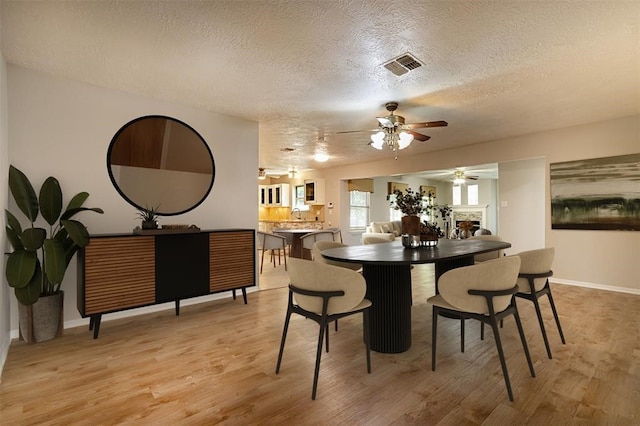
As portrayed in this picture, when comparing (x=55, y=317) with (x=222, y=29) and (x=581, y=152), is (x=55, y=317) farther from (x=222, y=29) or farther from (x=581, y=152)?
(x=581, y=152)

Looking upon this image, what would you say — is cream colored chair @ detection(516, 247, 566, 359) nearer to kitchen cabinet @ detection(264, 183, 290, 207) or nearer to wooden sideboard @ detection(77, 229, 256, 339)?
wooden sideboard @ detection(77, 229, 256, 339)

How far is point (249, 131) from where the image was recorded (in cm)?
464

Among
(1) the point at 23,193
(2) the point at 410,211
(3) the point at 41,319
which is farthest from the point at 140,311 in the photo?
(2) the point at 410,211

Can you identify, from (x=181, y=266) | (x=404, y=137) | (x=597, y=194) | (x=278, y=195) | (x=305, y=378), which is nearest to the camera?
(x=305, y=378)

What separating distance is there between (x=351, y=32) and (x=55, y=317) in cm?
368

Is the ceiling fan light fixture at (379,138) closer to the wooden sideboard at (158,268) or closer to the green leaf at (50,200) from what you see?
the wooden sideboard at (158,268)

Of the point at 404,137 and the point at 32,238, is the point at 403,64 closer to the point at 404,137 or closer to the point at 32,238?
the point at 404,137

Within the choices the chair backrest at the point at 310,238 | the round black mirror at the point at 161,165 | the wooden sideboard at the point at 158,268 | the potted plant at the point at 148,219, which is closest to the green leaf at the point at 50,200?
the wooden sideboard at the point at 158,268

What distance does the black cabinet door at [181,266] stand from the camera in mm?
3254

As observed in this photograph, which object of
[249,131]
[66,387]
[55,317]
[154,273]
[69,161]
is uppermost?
[249,131]

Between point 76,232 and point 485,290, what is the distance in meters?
3.29

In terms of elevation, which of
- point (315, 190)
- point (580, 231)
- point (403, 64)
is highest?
point (403, 64)

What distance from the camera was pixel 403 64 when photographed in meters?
2.85

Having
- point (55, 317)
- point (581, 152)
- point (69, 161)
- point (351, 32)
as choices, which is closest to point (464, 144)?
point (581, 152)
